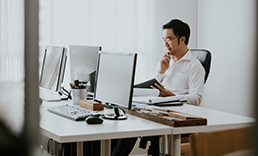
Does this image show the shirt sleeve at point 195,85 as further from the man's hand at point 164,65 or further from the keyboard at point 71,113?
the keyboard at point 71,113

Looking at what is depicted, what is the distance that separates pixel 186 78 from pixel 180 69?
127mm

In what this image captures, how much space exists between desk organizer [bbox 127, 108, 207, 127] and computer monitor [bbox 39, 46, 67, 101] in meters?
0.76

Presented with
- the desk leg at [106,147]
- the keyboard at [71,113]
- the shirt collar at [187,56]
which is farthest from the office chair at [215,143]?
the shirt collar at [187,56]

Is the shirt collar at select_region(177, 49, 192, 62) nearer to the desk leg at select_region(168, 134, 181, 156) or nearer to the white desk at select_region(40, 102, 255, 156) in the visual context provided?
the white desk at select_region(40, 102, 255, 156)

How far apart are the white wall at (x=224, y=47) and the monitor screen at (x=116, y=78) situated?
2104 millimetres

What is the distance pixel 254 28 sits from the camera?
356 millimetres

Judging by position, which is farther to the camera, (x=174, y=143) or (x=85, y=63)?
(x=85, y=63)

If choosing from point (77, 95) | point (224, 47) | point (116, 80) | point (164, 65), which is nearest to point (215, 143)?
point (116, 80)

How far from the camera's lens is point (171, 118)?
4.83ft

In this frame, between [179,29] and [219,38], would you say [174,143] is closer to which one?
[179,29]

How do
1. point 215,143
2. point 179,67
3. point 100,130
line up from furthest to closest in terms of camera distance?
point 179,67, point 100,130, point 215,143

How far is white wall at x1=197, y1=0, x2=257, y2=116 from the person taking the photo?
3568 millimetres

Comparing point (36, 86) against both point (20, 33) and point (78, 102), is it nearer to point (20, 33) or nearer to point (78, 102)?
point (20, 33)

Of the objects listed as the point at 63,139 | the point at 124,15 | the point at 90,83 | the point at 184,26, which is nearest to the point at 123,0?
the point at 124,15
